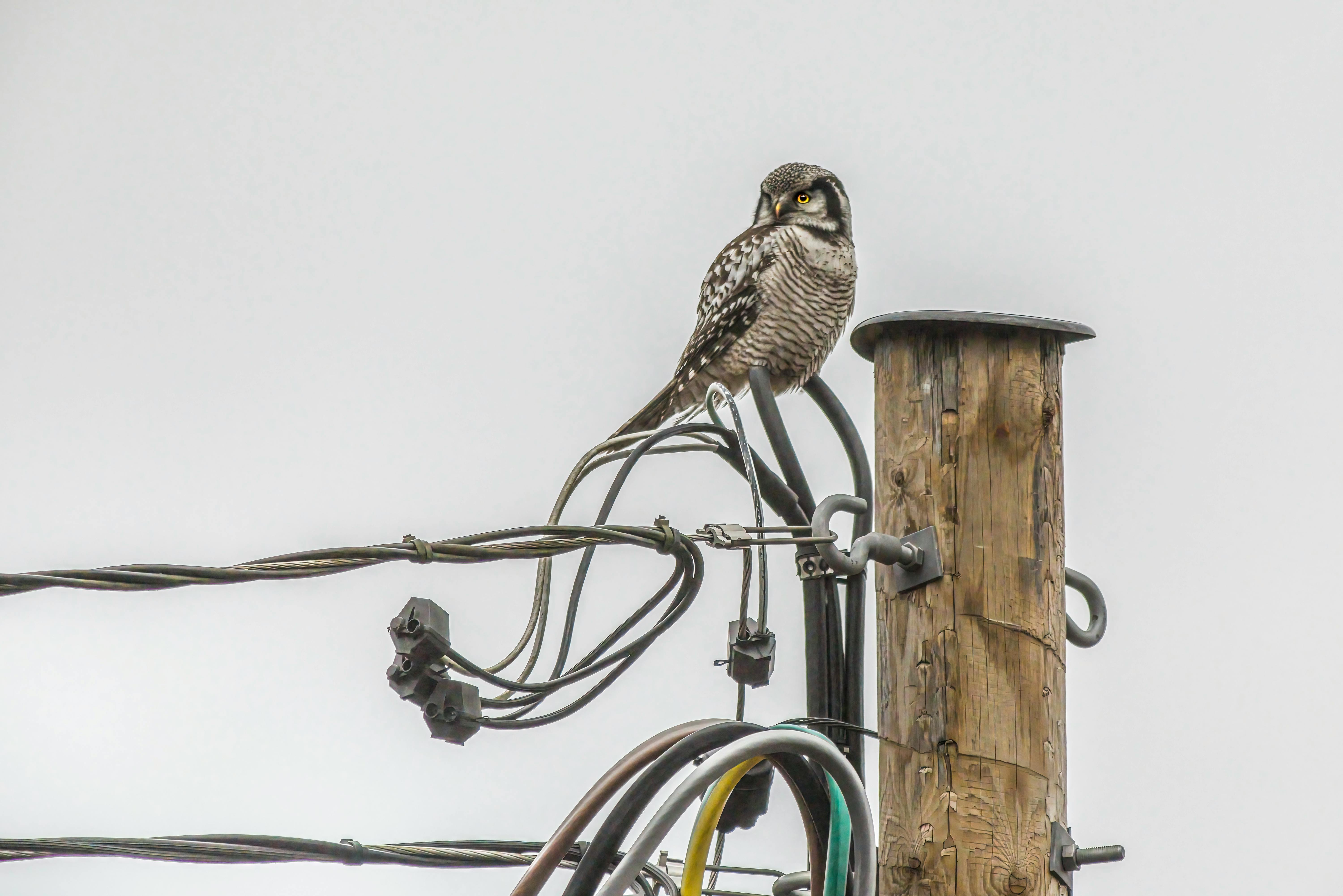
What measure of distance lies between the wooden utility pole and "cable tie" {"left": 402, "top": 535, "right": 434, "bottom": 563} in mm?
1316

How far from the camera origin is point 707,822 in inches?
119

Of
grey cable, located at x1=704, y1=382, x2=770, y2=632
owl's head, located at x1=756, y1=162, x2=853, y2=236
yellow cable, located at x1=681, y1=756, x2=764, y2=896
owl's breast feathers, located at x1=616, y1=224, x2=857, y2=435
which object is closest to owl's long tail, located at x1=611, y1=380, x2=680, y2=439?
owl's breast feathers, located at x1=616, y1=224, x2=857, y2=435

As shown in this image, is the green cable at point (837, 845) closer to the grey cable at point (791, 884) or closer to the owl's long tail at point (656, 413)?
the grey cable at point (791, 884)

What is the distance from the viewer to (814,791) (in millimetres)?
3314

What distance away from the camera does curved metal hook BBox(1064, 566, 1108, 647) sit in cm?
416

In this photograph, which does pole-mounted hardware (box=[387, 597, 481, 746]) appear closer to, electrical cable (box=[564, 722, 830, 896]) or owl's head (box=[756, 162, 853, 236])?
electrical cable (box=[564, 722, 830, 896])

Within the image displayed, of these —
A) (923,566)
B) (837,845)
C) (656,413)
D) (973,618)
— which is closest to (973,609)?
(973,618)

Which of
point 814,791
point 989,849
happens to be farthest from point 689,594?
point 989,849

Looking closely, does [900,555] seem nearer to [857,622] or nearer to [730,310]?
[857,622]

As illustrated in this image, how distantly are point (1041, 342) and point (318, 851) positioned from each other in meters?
2.23

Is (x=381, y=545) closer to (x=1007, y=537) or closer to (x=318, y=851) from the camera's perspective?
(x=318, y=851)

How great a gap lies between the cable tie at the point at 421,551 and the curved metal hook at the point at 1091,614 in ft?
6.56

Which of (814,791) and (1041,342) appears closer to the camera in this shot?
(814,791)

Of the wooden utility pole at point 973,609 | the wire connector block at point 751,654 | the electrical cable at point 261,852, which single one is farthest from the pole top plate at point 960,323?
the electrical cable at point 261,852
